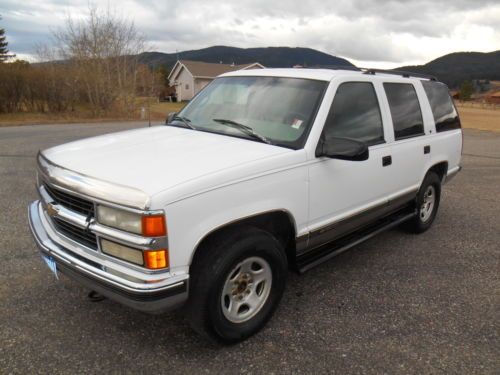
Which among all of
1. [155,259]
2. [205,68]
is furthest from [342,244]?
[205,68]

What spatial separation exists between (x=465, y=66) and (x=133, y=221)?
19396 cm

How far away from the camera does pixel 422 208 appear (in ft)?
16.9

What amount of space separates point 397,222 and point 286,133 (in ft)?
6.65

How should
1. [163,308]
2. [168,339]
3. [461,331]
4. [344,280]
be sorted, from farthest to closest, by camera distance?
[344,280] < [461,331] < [168,339] < [163,308]

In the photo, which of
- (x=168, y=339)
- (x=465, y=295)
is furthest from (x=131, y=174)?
(x=465, y=295)

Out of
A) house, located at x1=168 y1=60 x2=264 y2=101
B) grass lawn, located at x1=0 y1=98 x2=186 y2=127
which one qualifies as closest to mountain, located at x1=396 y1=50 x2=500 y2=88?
house, located at x1=168 y1=60 x2=264 y2=101

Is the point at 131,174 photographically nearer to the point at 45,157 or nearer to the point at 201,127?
the point at 45,157

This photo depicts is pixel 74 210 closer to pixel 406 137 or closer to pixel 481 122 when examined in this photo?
pixel 406 137

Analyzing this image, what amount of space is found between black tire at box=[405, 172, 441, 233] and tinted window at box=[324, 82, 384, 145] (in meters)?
1.32

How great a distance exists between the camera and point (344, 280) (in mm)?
3979

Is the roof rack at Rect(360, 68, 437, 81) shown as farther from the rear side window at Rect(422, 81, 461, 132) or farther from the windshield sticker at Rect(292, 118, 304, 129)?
the windshield sticker at Rect(292, 118, 304, 129)

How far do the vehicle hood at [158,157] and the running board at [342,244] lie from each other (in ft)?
3.19

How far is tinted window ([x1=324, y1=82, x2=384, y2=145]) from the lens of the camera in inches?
137

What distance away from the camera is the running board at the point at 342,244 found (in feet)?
11.3
